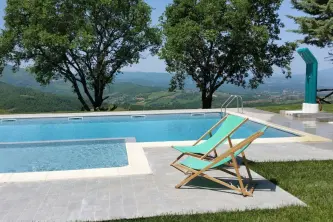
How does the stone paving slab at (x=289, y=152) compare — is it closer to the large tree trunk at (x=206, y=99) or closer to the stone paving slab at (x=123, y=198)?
the stone paving slab at (x=123, y=198)

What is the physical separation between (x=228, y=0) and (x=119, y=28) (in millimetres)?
5828

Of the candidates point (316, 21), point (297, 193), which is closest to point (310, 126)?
point (297, 193)

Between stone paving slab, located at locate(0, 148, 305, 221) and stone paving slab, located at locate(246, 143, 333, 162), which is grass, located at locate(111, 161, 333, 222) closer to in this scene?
stone paving slab, located at locate(0, 148, 305, 221)

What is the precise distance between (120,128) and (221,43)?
9.21 metres

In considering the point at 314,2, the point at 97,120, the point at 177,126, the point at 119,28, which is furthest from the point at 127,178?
the point at 314,2

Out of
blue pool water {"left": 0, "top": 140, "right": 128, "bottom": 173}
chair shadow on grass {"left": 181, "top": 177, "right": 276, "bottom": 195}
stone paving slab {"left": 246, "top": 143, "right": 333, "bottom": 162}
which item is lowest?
blue pool water {"left": 0, "top": 140, "right": 128, "bottom": 173}

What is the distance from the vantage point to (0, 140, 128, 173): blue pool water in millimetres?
6887

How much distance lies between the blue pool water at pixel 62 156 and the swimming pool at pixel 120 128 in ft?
5.91

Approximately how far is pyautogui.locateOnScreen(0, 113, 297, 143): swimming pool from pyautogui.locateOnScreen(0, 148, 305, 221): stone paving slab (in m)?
4.98

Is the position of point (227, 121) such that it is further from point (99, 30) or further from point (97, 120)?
point (99, 30)

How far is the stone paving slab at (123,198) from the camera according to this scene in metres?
4.12

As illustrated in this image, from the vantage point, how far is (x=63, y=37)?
17.4 m

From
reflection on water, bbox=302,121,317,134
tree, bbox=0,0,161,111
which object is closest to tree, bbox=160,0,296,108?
tree, bbox=0,0,161,111

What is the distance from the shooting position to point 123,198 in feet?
14.9
